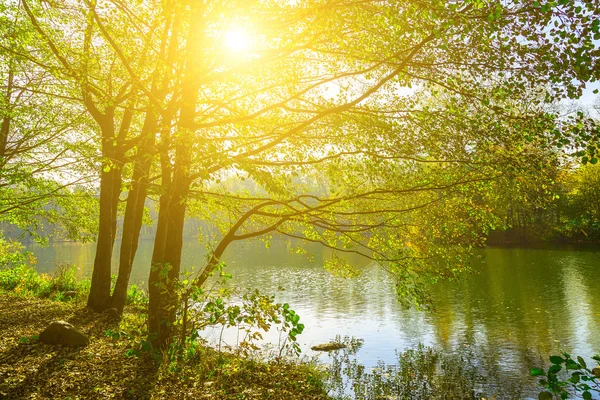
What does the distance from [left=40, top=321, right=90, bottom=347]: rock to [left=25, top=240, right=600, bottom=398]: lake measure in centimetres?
477

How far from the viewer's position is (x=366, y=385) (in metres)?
11.6

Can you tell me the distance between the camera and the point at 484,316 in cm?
1973

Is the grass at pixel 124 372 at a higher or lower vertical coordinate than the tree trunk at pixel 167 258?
A: lower

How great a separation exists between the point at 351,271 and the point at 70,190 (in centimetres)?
1336

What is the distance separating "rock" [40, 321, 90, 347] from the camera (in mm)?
9289

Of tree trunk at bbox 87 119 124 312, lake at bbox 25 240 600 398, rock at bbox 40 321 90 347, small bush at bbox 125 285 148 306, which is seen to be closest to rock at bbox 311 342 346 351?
lake at bbox 25 240 600 398

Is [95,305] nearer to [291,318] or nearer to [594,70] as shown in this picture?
[291,318]

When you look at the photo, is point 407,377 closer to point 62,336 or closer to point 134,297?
point 62,336

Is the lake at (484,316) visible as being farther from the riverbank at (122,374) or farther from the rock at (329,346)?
the riverbank at (122,374)

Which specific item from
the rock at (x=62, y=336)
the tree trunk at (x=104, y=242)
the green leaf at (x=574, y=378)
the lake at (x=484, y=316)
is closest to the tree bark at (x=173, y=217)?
the rock at (x=62, y=336)

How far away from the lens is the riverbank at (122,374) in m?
7.00

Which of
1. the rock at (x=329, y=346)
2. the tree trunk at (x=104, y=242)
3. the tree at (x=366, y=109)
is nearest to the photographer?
the tree at (x=366, y=109)

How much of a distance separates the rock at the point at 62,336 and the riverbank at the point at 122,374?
19cm

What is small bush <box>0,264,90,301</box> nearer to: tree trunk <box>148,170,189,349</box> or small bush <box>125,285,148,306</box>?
small bush <box>125,285,148,306</box>
